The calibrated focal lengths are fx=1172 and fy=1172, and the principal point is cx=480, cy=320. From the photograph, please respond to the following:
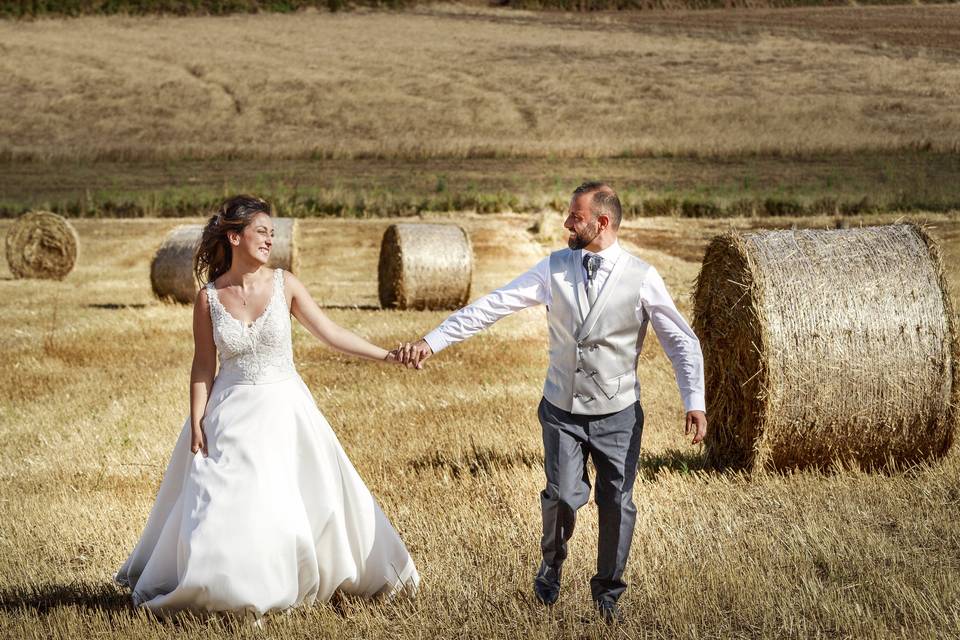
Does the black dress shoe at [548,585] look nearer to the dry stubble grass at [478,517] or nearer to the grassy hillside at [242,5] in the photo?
the dry stubble grass at [478,517]

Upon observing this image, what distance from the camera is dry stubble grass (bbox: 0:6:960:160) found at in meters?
39.3

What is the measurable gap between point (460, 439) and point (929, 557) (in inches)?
145

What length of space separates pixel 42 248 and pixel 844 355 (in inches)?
729

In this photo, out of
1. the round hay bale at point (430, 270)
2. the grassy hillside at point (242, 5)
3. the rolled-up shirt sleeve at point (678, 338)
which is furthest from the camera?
the grassy hillside at point (242, 5)

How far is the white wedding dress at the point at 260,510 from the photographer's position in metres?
4.61

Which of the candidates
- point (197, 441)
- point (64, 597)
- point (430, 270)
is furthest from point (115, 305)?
point (197, 441)

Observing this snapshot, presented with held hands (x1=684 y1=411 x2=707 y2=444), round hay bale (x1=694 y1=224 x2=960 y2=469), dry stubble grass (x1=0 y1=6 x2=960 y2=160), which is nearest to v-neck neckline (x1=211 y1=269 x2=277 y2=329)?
held hands (x1=684 y1=411 x2=707 y2=444)

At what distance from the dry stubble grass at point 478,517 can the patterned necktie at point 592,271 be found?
129 centimetres

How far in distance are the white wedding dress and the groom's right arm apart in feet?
1.78

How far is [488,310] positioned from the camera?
508 centimetres

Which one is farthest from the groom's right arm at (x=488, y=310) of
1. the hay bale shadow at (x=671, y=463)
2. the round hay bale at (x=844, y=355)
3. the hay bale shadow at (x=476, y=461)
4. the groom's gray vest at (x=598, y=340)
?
the round hay bale at (x=844, y=355)

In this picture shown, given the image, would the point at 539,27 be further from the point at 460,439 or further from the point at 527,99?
the point at 460,439

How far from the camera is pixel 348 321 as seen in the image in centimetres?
1542

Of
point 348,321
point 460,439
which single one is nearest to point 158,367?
point 348,321
